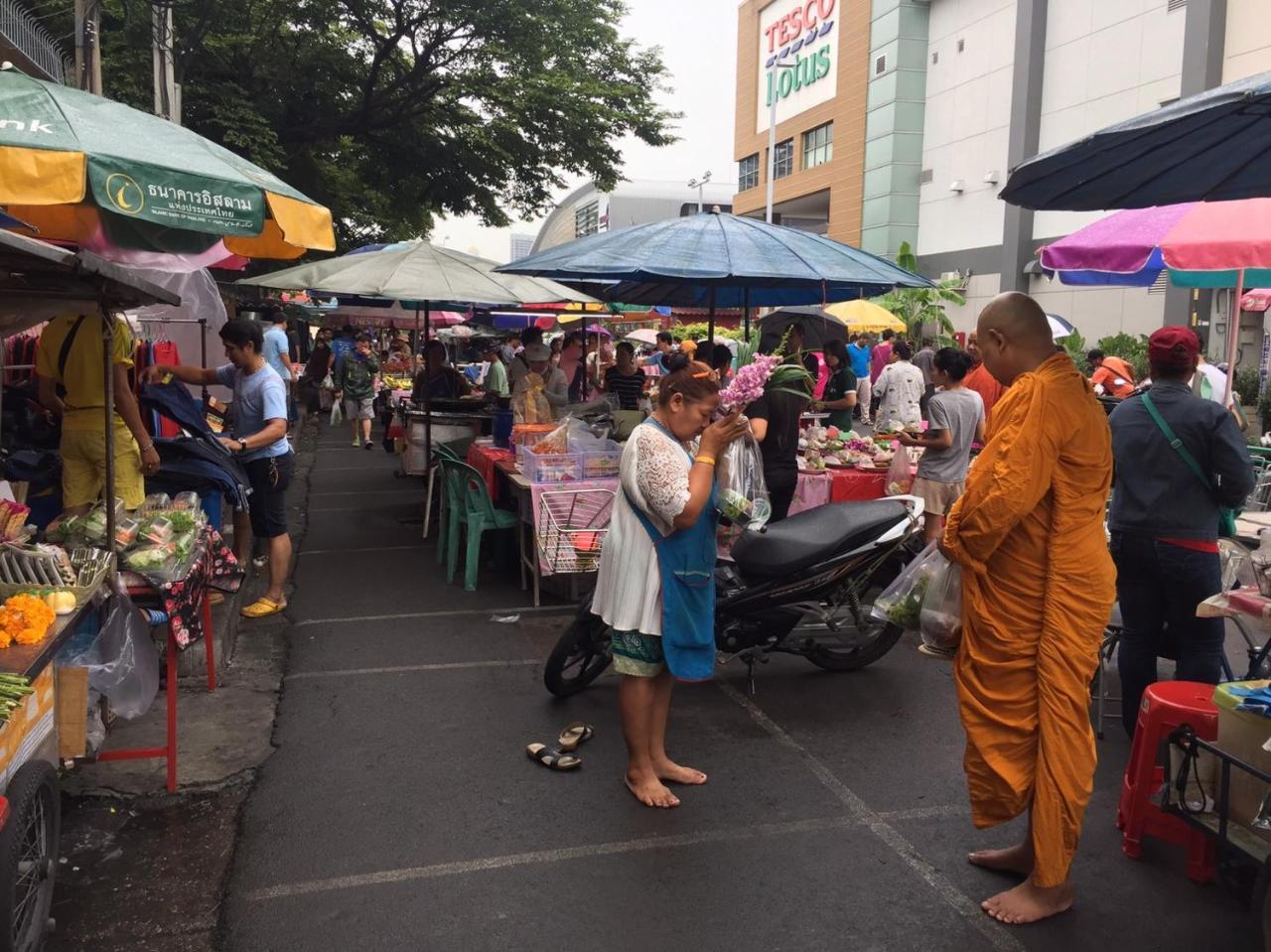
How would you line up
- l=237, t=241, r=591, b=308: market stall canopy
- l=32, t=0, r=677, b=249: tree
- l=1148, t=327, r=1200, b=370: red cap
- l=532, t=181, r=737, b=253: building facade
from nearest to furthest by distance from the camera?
l=1148, t=327, r=1200, b=370: red cap < l=237, t=241, r=591, b=308: market stall canopy < l=32, t=0, r=677, b=249: tree < l=532, t=181, r=737, b=253: building facade

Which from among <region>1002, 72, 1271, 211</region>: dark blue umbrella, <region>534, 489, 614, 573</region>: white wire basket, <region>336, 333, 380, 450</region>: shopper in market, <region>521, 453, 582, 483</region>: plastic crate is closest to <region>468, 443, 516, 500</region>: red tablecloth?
<region>521, 453, 582, 483</region>: plastic crate

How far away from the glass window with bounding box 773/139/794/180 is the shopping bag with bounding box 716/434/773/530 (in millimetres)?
36348

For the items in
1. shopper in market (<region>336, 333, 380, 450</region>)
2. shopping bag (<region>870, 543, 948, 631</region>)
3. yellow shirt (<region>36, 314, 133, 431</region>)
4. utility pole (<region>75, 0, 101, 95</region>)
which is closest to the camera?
shopping bag (<region>870, 543, 948, 631</region>)

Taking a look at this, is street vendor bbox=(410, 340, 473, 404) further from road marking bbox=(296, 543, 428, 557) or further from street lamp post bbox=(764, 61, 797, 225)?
street lamp post bbox=(764, 61, 797, 225)

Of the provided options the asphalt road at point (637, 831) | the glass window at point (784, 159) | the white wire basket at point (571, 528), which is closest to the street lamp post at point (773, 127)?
the glass window at point (784, 159)

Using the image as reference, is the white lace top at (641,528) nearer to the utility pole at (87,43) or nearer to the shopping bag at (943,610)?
the shopping bag at (943,610)

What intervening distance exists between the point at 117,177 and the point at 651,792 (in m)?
3.26

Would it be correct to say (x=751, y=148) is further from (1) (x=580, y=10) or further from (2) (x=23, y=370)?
(2) (x=23, y=370)

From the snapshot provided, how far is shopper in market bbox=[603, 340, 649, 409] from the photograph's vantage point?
1173cm

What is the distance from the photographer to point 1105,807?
3963mm

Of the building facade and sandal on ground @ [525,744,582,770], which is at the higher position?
the building facade

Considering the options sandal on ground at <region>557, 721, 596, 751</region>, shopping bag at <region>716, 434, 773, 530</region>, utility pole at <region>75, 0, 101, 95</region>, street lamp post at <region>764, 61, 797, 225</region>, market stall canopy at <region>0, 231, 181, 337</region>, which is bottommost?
sandal on ground at <region>557, 721, 596, 751</region>

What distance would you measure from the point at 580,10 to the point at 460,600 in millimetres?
11677

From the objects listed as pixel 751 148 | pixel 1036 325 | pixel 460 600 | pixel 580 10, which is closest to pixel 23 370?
pixel 460 600
